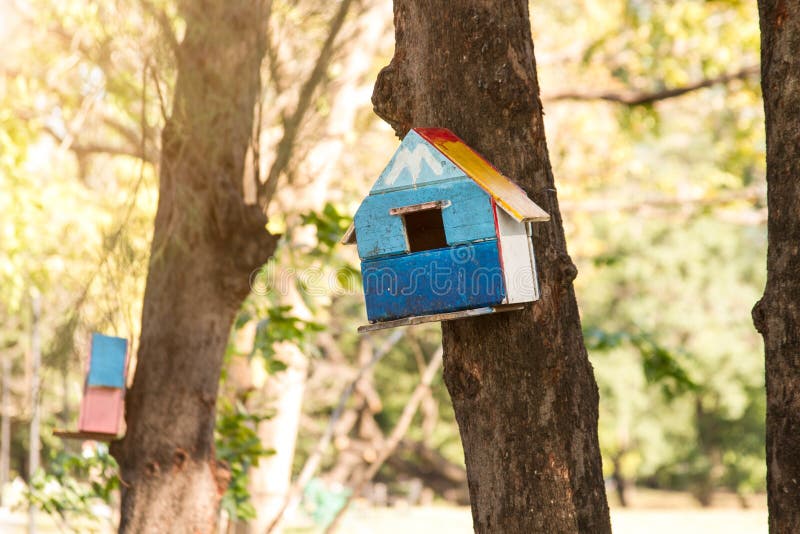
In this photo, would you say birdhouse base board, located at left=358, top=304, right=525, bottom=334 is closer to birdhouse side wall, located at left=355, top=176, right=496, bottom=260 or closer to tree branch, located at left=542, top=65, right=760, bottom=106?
birdhouse side wall, located at left=355, top=176, right=496, bottom=260

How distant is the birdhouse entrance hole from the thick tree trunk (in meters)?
0.86

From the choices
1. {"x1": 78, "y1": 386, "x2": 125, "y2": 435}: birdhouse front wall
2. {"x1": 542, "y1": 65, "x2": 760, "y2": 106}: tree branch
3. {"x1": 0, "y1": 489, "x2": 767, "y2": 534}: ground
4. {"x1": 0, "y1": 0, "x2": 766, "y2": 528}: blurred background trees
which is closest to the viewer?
{"x1": 78, "y1": 386, "x2": 125, "y2": 435}: birdhouse front wall

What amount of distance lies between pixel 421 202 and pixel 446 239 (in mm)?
121

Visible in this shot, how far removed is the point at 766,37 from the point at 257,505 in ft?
18.2

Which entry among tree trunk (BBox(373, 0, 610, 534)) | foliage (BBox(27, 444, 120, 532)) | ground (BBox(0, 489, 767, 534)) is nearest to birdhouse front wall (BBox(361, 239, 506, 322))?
tree trunk (BBox(373, 0, 610, 534))

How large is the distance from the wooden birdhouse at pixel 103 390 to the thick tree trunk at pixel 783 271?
2.41 m

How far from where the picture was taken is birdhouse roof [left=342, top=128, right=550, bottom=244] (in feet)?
7.18

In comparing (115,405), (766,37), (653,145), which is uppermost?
(653,145)

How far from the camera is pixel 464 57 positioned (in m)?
2.33

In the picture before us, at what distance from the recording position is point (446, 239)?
228 centimetres

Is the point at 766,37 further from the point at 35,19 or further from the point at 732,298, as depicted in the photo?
the point at 732,298

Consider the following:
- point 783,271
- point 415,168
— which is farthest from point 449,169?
point 783,271

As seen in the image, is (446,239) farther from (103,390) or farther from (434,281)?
(103,390)

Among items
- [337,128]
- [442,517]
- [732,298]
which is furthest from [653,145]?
[337,128]
